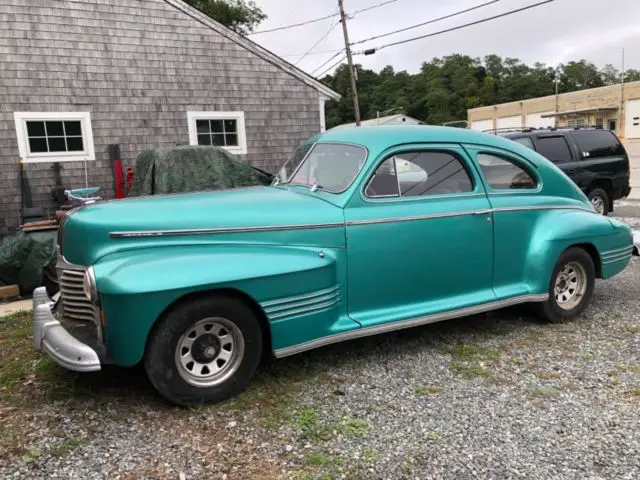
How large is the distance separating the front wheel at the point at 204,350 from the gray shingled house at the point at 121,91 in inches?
322

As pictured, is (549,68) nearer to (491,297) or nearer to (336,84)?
(336,84)

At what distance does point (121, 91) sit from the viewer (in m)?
10.6

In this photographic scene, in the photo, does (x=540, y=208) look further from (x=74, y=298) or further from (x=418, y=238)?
(x=74, y=298)

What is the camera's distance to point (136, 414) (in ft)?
11.4

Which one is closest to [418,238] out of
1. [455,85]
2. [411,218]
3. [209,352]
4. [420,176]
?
[411,218]

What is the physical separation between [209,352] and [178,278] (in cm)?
58

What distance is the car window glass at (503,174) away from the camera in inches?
189

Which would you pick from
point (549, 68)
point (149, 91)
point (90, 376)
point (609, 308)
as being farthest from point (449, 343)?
point (549, 68)

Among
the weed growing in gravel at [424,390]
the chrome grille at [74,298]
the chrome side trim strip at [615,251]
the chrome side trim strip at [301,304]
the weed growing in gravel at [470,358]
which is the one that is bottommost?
the weed growing in gravel at [470,358]

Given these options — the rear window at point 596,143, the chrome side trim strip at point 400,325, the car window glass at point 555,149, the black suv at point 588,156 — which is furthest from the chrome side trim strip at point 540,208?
the rear window at point 596,143

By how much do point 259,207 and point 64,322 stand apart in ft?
5.10

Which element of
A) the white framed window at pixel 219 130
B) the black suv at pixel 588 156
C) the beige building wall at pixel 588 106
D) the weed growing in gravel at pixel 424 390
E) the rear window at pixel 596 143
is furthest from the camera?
the beige building wall at pixel 588 106

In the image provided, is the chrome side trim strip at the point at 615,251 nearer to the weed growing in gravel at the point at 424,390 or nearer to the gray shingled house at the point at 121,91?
the weed growing in gravel at the point at 424,390

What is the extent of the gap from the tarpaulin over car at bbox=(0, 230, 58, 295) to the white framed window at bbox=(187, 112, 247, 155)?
16.0 ft
